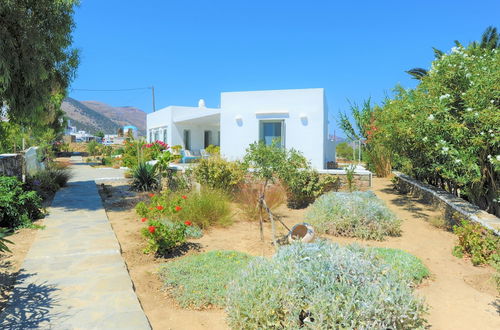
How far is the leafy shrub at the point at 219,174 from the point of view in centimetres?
938

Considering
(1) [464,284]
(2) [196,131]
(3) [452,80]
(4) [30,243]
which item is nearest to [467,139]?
(3) [452,80]

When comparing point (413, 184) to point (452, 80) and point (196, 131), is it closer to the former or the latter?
point (452, 80)

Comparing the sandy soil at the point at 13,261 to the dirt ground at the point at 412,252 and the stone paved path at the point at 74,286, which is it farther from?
the dirt ground at the point at 412,252

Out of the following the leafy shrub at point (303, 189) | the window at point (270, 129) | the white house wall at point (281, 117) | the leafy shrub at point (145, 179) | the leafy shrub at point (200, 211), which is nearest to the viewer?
the leafy shrub at point (200, 211)

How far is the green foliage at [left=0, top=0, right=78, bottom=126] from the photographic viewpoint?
7.73 m

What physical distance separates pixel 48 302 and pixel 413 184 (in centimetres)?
1136

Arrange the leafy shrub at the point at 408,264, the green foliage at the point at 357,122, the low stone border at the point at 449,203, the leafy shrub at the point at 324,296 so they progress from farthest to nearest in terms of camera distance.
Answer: the green foliage at the point at 357,122, the low stone border at the point at 449,203, the leafy shrub at the point at 408,264, the leafy shrub at the point at 324,296

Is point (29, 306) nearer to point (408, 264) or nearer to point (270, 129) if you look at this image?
point (408, 264)

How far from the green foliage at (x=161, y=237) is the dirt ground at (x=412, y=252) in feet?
0.58

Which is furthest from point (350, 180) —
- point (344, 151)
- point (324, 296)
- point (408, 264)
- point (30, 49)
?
point (344, 151)

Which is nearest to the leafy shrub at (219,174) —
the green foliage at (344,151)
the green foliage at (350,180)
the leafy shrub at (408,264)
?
the green foliage at (350,180)

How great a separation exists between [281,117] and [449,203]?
687 cm

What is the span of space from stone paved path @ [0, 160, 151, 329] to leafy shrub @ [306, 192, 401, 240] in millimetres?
3866

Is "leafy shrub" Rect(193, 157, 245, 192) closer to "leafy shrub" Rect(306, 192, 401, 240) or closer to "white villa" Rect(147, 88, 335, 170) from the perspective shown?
"leafy shrub" Rect(306, 192, 401, 240)
